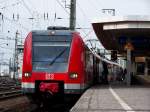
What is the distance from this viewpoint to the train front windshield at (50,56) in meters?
19.2

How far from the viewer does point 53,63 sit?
1936cm

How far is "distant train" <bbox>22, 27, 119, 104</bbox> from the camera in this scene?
744 inches

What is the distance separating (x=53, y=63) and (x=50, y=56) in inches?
13.7

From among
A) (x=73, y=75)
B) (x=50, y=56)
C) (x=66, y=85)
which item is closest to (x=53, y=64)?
(x=50, y=56)

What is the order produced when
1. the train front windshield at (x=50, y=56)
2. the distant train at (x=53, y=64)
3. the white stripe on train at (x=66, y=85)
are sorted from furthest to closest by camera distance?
the train front windshield at (x=50, y=56), the distant train at (x=53, y=64), the white stripe on train at (x=66, y=85)

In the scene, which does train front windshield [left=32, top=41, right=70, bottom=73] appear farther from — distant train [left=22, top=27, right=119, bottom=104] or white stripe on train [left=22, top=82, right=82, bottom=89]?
white stripe on train [left=22, top=82, right=82, bottom=89]

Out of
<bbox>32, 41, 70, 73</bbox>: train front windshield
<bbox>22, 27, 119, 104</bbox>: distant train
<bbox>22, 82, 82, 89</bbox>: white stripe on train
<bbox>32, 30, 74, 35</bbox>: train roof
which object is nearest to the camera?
<bbox>22, 82, 82, 89</bbox>: white stripe on train

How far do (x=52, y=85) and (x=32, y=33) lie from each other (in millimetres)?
2465

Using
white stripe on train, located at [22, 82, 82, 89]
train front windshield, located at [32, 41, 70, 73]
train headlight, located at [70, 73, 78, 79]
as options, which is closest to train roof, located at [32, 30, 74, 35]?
train front windshield, located at [32, 41, 70, 73]

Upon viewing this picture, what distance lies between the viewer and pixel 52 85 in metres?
18.8

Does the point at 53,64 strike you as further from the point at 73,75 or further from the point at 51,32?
the point at 51,32

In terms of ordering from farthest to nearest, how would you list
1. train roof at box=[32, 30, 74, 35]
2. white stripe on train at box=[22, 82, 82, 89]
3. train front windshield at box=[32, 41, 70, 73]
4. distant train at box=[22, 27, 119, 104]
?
1. train roof at box=[32, 30, 74, 35]
2. train front windshield at box=[32, 41, 70, 73]
3. distant train at box=[22, 27, 119, 104]
4. white stripe on train at box=[22, 82, 82, 89]

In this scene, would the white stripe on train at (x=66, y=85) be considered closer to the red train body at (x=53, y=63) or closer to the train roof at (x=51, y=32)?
the red train body at (x=53, y=63)

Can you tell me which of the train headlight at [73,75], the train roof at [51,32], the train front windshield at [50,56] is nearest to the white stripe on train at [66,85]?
the train headlight at [73,75]
